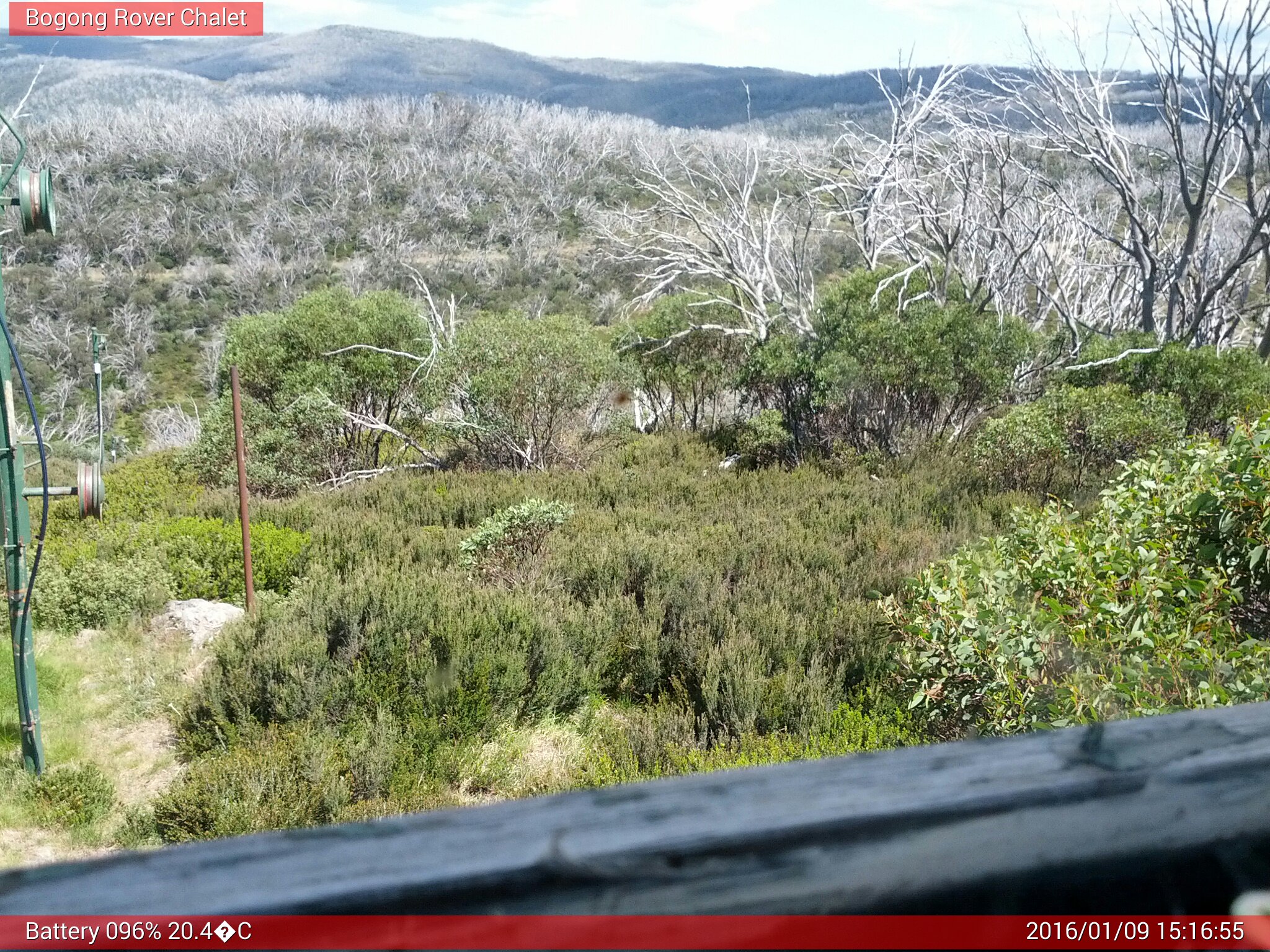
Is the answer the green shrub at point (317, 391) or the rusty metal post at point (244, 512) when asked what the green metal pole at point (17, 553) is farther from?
the green shrub at point (317, 391)

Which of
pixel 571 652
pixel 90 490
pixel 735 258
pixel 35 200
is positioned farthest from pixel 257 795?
pixel 735 258

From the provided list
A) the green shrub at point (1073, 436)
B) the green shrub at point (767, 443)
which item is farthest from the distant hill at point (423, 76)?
the green shrub at point (1073, 436)

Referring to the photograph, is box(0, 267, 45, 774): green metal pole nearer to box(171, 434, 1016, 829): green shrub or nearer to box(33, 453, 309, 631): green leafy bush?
box(171, 434, 1016, 829): green shrub

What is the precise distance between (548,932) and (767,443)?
1211 cm

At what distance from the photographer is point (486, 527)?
7.62m

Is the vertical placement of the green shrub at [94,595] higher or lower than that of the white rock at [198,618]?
higher

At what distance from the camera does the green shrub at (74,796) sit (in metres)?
4.51

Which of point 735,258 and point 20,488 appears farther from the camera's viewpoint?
point 735,258

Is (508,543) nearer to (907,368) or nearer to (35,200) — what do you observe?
(35,200)

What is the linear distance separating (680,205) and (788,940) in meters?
14.3

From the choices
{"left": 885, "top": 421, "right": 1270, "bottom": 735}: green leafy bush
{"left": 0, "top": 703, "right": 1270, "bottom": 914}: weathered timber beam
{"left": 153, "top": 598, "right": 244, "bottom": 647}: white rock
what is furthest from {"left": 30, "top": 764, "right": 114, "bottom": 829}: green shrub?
{"left": 0, "top": 703, "right": 1270, "bottom": 914}: weathered timber beam

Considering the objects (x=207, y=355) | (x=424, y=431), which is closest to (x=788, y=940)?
(x=424, y=431)

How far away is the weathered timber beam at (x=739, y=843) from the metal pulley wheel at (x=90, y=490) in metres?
4.72

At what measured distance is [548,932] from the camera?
1.69 ft
